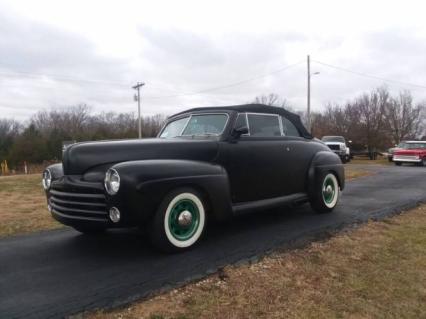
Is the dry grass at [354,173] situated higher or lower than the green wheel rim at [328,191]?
lower

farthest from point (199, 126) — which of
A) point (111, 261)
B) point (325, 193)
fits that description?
point (325, 193)

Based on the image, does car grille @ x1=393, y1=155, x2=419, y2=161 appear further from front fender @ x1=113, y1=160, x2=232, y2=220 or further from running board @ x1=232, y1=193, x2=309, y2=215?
front fender @ x1=113, y1=160, x2=232, y2=220

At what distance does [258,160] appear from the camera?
5.40 metres

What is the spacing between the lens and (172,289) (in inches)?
136

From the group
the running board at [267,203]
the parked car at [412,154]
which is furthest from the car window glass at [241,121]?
the parked car at [412,154]

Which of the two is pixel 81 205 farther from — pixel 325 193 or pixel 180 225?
pixel 325 193

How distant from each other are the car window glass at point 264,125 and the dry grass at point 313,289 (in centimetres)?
172

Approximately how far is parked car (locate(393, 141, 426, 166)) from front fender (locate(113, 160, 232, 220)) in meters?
24.3

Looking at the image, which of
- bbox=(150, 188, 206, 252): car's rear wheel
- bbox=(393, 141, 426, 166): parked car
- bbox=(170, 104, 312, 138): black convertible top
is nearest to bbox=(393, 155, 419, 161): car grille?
bbox=(393, 141, 426, 166): parked car

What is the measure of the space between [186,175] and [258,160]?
1.41 metres

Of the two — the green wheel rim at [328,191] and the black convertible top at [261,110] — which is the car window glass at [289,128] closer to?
the black convertible top at [261,110]

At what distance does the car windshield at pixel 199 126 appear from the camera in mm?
5332

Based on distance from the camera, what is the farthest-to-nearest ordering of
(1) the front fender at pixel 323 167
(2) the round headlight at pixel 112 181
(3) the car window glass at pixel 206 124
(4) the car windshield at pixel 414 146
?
(4) the car windshield at pixel 414 146 → (1) the front fender at pixel 323 167 → (3) the car window glass at pixel 206 124 → (2) the round headlight at pixel 112 181

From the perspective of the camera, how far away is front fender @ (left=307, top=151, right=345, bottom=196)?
20.7 ft
